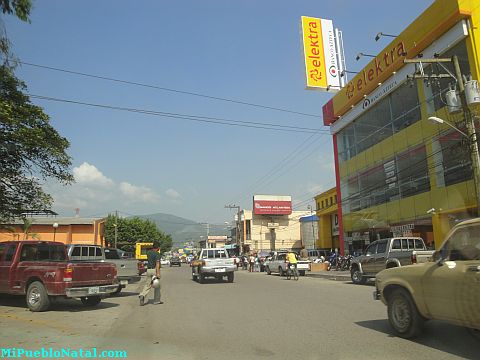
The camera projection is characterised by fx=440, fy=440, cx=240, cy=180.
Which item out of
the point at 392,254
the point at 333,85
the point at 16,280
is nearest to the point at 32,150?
the point at 16,280

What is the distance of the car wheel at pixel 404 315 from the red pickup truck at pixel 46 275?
7836 mm

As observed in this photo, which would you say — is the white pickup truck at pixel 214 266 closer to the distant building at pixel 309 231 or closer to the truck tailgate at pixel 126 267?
the truck tailgate at pixel 126 267

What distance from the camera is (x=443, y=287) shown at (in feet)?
21.9

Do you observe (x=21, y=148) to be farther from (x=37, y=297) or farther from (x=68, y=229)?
(x=68, y=229)

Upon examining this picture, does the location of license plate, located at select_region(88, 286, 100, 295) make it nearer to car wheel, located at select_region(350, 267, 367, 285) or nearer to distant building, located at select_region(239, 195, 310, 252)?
car wheel, located at select_region(350, 267, 367, 285)

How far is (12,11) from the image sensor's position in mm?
9195

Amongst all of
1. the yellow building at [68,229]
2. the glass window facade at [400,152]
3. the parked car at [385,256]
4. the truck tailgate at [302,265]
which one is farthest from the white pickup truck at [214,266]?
the yellow building at [68,229]

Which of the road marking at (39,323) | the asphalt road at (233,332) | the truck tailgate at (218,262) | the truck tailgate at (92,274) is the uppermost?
the truck tailgate at (218,262)

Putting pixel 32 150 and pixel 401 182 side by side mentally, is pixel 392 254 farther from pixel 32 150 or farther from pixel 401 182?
pixel 32 150

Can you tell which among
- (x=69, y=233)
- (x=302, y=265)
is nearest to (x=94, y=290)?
(x=302, y=265)

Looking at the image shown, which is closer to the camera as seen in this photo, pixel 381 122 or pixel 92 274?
pixel 92 274

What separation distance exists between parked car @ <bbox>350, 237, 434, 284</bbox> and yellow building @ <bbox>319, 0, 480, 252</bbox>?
486 centimetres

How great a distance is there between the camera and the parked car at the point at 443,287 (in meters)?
6.25

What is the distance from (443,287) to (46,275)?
9.44m
